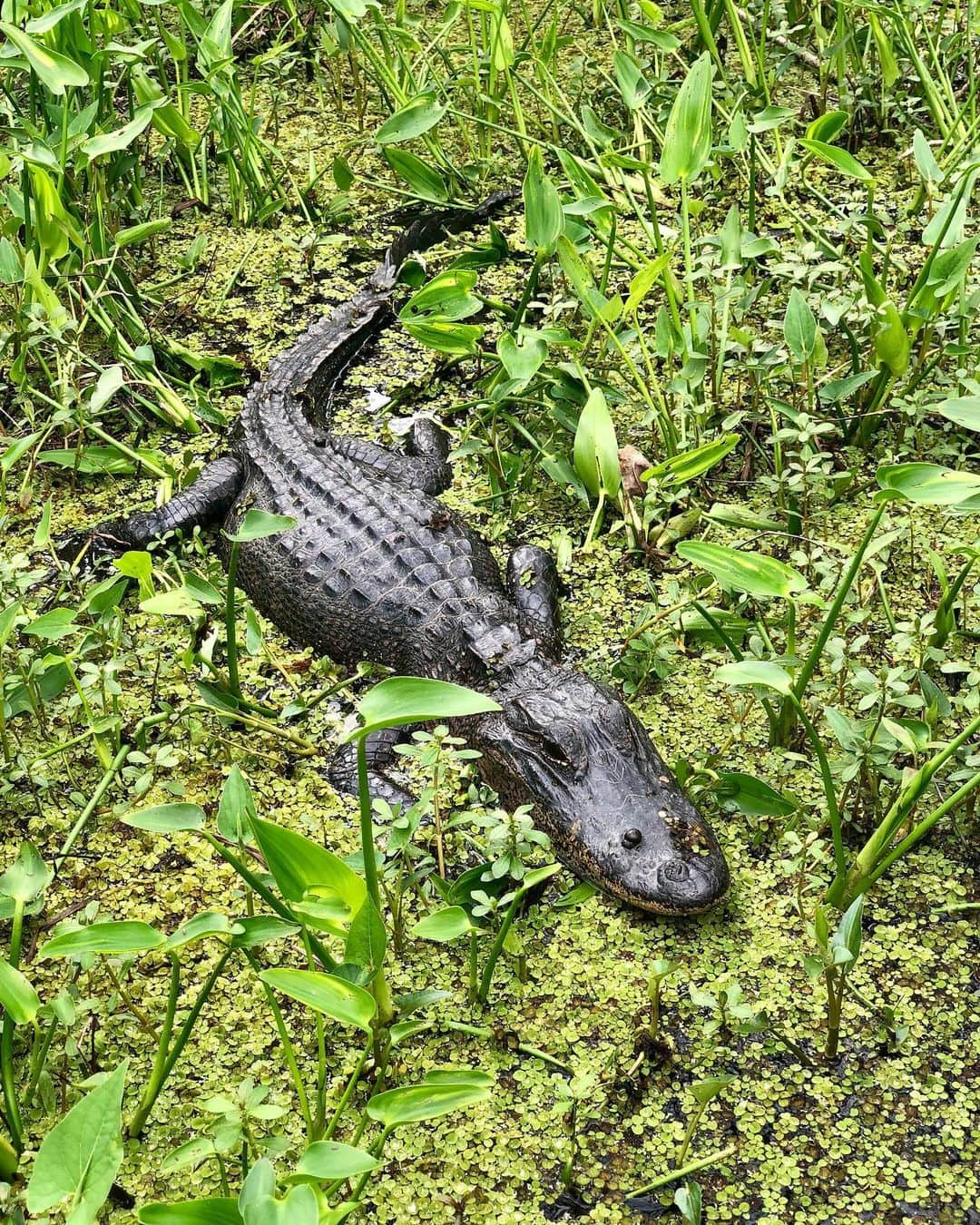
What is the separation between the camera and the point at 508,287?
420 cm

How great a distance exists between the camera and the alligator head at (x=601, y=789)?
94.1 inches

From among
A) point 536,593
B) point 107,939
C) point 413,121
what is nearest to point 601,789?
point 536,593

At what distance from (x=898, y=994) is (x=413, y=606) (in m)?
1.44

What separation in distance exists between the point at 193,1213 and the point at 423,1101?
1.07 ft

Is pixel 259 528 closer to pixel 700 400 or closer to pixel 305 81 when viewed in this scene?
pixel 700 400

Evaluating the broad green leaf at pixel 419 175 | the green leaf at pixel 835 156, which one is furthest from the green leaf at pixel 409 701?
the broad green leaf at pixel 419 175

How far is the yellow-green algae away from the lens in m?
2.07


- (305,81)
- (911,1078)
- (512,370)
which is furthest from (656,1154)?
(305,81)

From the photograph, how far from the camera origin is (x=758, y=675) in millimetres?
2135

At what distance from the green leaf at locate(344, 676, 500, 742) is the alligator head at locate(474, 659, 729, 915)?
0.84 meters

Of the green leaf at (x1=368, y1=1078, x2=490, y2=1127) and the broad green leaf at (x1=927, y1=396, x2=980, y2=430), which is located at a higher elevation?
the broad green leaf at (x1=927, y1=396, x2=980, y2=430)

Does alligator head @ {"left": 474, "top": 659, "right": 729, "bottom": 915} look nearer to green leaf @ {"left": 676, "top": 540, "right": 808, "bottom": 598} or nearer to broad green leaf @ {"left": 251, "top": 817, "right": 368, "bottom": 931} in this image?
green leaf @ {"left": 676, "top": 540, "right": 808, "bottom": 598}

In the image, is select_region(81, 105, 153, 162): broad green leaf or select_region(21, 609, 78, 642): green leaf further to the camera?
select_region(81, 105, 153, 162): broad green leaf

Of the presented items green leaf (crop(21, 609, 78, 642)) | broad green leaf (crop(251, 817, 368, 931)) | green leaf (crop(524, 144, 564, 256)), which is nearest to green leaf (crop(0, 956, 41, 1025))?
broad green leaf (crop(251, 817, 368, 931))
